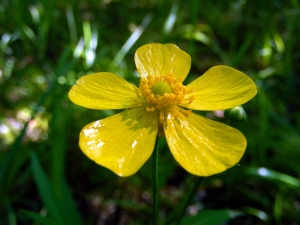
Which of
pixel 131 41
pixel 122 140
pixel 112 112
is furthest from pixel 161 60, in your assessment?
pixel 131 41

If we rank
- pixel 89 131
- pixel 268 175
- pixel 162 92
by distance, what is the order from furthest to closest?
pixel 268 175
pixel 162 92
pixel 89 131

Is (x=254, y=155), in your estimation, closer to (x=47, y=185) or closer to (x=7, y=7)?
(x=47, y=185)

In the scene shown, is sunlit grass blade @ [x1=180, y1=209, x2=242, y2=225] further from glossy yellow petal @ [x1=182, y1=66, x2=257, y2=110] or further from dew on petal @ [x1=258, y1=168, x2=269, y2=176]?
glossy yellow petal @ [x1=182, y1=66, x2=257, y2=110]

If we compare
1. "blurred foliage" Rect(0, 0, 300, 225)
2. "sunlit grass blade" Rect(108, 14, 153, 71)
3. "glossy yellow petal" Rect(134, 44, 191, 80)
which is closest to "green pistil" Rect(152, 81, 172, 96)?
"glossy yellow petal" Rect(134, 44, 191, 80)

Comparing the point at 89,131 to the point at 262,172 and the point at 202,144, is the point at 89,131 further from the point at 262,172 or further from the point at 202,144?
the point at 262,172

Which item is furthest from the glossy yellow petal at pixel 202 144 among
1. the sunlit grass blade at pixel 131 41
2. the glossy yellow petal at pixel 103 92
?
the sunlit grass blade at pixel 131 41

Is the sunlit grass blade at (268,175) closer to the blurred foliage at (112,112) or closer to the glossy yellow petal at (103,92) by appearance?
the blurred foliage at (112,112)
